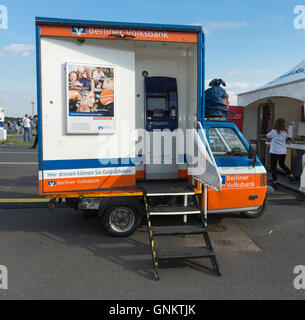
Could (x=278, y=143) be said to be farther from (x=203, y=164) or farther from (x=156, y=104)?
(x=203, y=164)

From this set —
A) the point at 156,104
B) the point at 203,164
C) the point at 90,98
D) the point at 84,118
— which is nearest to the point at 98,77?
the point at 90,98

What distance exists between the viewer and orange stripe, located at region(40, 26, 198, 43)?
4.38 metres

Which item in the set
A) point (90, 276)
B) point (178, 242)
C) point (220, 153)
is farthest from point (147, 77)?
point (90, 276)

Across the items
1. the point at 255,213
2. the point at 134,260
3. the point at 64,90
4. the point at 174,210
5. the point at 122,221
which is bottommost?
the point at 134,260

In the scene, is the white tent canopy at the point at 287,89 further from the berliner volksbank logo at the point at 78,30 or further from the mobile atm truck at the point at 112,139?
the berliner volksbank logo at the point at 78,30

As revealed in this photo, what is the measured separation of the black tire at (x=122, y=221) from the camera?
4.76 meters

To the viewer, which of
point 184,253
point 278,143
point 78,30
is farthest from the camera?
point 278,143

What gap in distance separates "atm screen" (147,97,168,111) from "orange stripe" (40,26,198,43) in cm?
140

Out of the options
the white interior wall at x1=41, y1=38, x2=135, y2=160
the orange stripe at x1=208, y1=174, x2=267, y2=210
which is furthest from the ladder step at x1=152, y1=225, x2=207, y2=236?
the white interior wall at x1=41, y1=38, x2=135, y2=160

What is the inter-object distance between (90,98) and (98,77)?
0.33 metres

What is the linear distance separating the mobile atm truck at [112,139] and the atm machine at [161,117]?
2.40ft

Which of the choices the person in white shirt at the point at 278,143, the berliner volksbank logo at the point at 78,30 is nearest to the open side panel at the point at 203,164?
the berliner volksbank logo at the point at 78,30

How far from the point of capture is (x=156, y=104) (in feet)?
19.8
